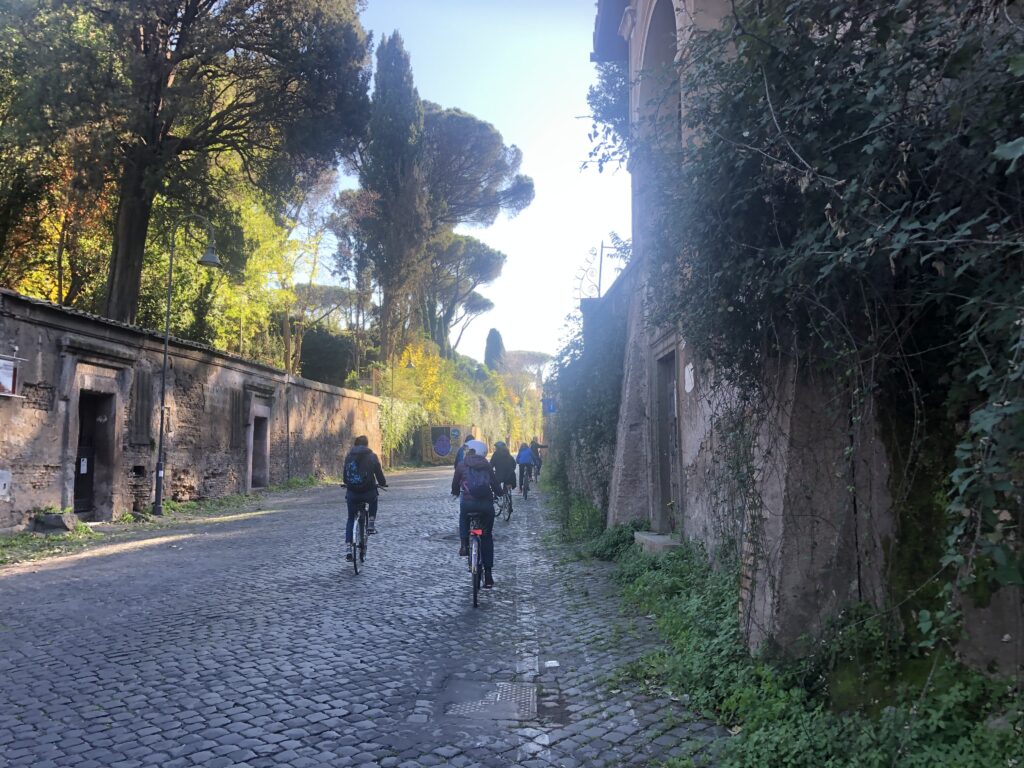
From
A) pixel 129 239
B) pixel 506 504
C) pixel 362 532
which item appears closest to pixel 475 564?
A: pixel 362 532

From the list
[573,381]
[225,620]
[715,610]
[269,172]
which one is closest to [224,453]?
[269,172]

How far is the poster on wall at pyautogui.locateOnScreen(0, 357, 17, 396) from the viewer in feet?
39.3

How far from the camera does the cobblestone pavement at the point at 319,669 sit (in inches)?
153

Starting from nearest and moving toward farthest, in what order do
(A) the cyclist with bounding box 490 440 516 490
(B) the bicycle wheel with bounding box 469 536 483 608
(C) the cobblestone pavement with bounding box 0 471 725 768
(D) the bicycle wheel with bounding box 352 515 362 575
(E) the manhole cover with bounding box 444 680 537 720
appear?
1. (C) the cobblestone pavement with bounding box 0 471 725 768
2. (E) the manhole cover with bounding box 444 680 537 720
3. (B) the bicycle wheel with bounding box 469 536 483 608
4. (D) the bicycle wheel with bounding box 352 515 362 575
5. (A) the cyclist with bounding box 490 440 516 490

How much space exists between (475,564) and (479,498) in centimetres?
78

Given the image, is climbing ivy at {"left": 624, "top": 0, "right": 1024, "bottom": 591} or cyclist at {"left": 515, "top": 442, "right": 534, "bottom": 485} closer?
climbing ivy at {"left": 624, "top": 0, "right": 1024, "bottom": 591}

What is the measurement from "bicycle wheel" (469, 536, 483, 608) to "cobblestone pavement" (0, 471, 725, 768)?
0.20 m

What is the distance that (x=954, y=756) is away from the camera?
3.02 m

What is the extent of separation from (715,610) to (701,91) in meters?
3.57

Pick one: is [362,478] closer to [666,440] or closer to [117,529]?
[666,440]

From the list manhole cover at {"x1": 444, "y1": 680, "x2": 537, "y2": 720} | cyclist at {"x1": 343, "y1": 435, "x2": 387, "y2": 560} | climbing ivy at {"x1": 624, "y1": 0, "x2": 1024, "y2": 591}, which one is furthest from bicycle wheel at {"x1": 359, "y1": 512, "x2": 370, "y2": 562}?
climbing ivy at {"x1": 624, "y1": 0, "x2": 1024, "y2": 591}

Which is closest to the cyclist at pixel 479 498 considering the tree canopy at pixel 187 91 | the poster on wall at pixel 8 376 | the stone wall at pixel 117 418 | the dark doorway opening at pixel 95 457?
the poster on wall at pixel 8 376

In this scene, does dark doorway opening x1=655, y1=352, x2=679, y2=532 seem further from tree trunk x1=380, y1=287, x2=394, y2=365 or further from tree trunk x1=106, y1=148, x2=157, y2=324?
tree trunk x1=380, y1=287, x2=394, y2=365

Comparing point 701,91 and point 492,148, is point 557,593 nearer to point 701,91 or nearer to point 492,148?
point 701,91
